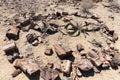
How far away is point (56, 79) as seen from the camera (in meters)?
5.19

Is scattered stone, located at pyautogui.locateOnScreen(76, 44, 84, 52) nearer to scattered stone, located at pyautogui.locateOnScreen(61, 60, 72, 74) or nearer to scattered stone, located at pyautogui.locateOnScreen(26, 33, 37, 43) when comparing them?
scattered stone, located at pyautogui.locateOnScreen(61, 60, 72, 74)

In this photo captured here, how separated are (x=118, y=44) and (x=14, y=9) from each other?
10.7ft

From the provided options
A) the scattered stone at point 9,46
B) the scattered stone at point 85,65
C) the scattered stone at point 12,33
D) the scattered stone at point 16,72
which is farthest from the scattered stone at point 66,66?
the scattered stone at point 12,33

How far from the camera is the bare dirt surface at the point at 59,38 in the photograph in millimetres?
5418

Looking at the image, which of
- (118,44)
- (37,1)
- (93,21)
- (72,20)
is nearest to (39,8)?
(37,1)

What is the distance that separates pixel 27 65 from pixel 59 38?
4.38 feet

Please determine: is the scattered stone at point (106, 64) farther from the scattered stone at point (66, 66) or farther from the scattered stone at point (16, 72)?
the scattered stone at point (16, 72)

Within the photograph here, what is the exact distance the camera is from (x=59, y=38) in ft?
20.4

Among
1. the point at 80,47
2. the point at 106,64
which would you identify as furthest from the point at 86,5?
the point at 106,64

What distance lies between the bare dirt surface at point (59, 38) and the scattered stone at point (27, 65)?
5.3 inches

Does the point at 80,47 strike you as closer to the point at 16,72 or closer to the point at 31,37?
the point at 31,37

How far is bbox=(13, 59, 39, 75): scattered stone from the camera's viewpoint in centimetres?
509

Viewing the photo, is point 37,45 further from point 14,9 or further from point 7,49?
point 14,9

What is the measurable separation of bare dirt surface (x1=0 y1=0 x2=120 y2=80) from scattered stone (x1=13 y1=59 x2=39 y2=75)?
0.44 feet
